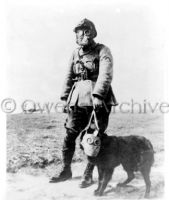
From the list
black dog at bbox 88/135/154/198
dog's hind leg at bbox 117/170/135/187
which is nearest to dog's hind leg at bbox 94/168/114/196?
black dog at bbox 88/135/154/198

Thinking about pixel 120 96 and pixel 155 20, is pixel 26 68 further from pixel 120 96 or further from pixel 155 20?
pixel 155 20

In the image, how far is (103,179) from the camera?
346 centimetres

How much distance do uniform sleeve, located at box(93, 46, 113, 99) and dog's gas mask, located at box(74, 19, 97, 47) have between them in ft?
0.45

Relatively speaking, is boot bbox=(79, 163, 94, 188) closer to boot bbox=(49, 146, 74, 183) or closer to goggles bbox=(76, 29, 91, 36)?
boot bbox=(49, 146, 74, 183)

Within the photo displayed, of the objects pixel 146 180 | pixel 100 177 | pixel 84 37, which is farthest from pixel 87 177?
pixel 84 37

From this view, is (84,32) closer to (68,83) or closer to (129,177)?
→ (68,83)

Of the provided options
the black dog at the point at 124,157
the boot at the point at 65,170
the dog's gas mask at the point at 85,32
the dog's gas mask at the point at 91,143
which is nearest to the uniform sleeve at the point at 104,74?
the dog's gas mask at the point at 85,32

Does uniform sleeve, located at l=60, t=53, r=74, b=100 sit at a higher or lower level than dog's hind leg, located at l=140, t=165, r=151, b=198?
higher

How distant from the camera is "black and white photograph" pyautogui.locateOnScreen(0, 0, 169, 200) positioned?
3500 millimetres

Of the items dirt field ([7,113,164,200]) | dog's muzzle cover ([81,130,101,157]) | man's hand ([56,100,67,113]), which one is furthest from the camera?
man's hand ([56,100,67,113])

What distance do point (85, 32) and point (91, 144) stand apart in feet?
3.07

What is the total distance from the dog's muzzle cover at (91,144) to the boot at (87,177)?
168mm

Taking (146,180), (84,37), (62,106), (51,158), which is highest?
(84,37)

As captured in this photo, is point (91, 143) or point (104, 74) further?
point (104, 74)
